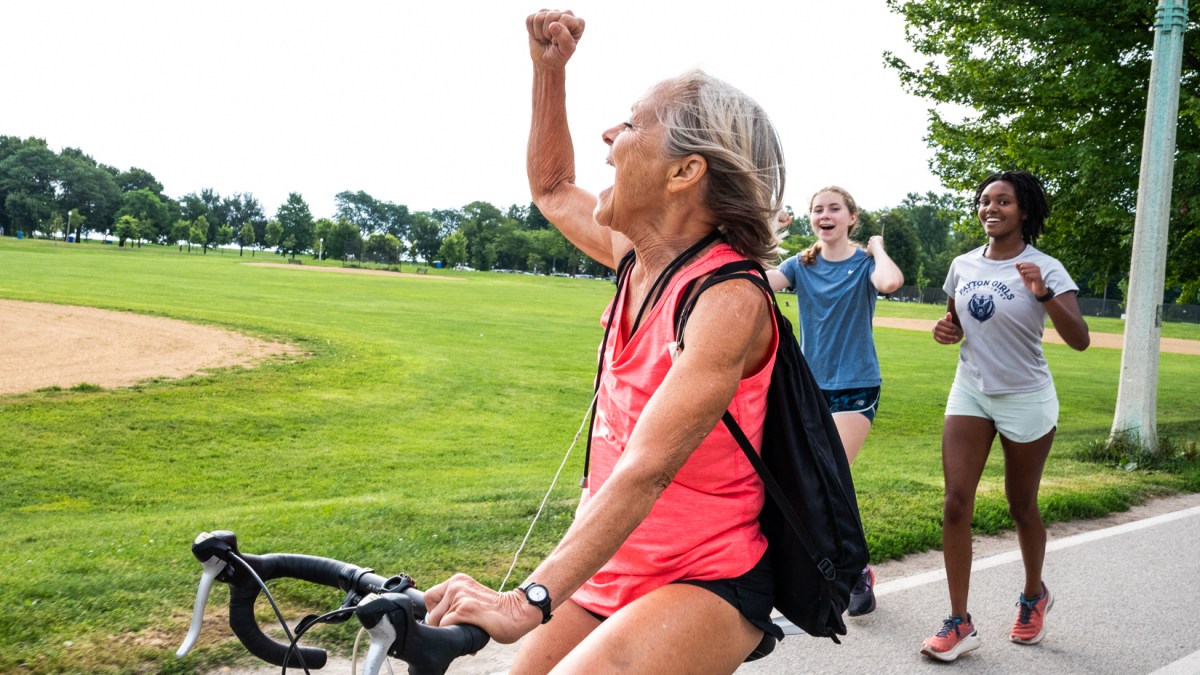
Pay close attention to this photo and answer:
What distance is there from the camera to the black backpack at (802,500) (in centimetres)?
204

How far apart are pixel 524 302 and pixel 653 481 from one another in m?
51.0

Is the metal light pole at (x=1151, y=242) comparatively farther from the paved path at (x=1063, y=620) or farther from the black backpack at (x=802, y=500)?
the black backpack at (x=802, y=500)

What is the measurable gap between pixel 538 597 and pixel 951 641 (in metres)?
3.73

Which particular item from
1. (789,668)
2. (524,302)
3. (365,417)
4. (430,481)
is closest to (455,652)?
(789,668)

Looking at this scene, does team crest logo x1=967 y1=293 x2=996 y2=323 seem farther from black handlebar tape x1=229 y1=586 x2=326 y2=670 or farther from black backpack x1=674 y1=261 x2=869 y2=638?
black handlebar tape x1=229 y1=586 x2=326 y2=670

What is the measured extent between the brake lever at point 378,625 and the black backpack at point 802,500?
825 millimetres

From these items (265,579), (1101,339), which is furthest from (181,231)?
(265,579)

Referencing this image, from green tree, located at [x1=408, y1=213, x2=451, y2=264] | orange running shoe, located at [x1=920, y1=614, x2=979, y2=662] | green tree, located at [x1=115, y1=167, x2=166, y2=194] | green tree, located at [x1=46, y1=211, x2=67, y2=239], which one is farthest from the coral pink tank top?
green tree, located at [x1=115, y1=167, x2=166, y2=194]

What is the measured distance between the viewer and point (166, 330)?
76.0ft

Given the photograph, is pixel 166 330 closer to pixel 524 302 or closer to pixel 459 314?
pixel 459 314

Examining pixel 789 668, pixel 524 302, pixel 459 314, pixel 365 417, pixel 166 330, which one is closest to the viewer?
pixel 789 668

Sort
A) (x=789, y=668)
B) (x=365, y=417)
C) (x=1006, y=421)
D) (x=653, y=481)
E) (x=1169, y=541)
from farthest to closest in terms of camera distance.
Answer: (x=365, y=417) → (x=1169, y=541) → (x=1006, y=421) → (x=789, y=668) → (x=653, y=481)

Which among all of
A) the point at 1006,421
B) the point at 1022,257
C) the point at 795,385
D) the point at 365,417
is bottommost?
the point at 365,417

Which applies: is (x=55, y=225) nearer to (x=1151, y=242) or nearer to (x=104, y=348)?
(x=104, y=348)
